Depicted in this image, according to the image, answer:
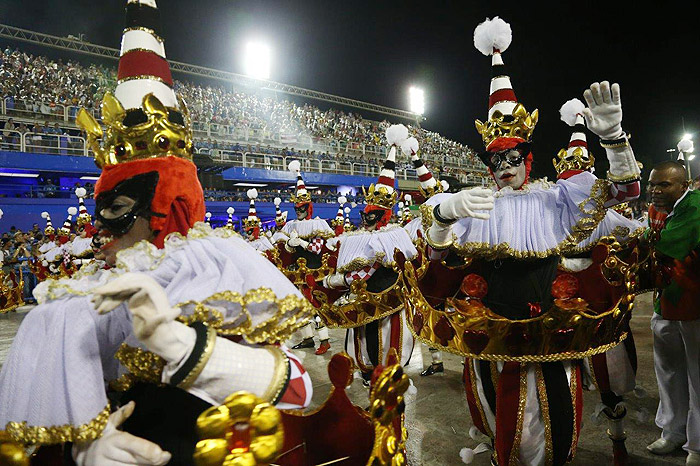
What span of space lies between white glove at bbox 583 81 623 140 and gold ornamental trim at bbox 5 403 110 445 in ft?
7.26

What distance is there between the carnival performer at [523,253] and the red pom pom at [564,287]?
0.60ft

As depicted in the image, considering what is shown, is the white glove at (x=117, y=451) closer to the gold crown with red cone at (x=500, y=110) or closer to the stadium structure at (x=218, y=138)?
the gold crown with red cone at (x=500, y=110)

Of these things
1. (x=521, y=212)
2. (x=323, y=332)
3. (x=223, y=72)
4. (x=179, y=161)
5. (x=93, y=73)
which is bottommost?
(x=323, y=332)

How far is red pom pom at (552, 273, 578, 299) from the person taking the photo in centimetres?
259

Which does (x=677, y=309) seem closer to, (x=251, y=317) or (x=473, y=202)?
(x=473, y=202)

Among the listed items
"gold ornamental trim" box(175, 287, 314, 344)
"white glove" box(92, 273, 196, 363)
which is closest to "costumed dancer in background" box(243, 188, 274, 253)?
"gold ornamental trim" box(175, 287, 314, 344)

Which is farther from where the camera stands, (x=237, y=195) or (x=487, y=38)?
(x=237, y=195)

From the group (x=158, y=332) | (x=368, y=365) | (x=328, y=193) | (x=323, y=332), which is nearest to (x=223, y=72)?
(x=328, y=193)

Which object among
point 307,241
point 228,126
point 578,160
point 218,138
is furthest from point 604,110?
point 228,126

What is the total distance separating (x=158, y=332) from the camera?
1.04m

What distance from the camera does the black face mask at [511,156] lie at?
2.53m

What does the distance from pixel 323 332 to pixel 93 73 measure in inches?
904

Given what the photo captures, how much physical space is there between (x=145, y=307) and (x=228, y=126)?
24884mm

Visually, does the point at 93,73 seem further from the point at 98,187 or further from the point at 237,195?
the point at 98,187
